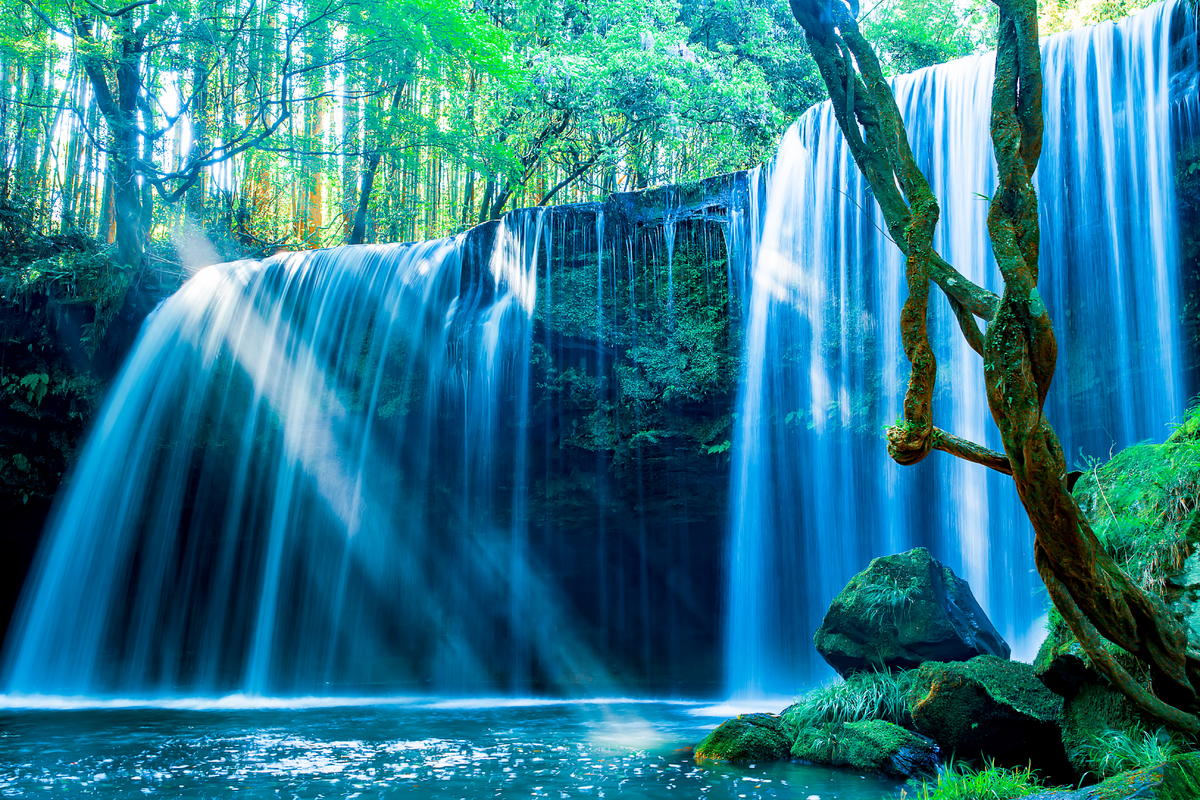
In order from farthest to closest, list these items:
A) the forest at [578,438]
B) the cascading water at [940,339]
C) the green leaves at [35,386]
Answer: the green leaves at [35,386] → the cascading water at [940,339] → the forest at [578,438]

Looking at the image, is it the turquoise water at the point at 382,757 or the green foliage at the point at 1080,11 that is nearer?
the turquoise water at the point at 382,757

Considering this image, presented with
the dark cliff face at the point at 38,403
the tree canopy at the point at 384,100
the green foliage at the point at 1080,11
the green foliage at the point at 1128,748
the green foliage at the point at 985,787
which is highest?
the green foliage at the point at 1080,11

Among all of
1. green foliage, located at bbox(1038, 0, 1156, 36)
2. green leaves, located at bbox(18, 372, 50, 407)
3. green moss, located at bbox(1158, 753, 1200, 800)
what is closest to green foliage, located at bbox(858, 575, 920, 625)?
green moss, located at bbox(1158, 753, 1200, 800)

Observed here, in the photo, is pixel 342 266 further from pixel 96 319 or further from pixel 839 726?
pixel 839 726

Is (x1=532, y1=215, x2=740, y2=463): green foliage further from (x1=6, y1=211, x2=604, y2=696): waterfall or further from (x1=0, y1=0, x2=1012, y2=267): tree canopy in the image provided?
(x1=0, y1=0, x2=1012, y2=267): tree canopy

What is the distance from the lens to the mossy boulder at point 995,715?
4.69 meters

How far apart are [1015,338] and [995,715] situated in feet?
9.47

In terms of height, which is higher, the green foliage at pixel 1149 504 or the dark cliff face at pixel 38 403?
the dark cliff face at pixel 38 403

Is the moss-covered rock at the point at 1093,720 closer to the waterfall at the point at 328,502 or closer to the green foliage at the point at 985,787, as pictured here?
the green foliage at the point at 985,787

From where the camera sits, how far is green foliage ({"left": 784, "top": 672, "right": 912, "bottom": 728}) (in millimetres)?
5828

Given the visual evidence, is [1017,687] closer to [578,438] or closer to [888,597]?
[888,597]

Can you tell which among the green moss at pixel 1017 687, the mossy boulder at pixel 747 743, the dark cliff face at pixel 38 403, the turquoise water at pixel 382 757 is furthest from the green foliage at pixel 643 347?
the dark cliff face at pixel 38 403

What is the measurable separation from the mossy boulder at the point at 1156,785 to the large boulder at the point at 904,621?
3.04m

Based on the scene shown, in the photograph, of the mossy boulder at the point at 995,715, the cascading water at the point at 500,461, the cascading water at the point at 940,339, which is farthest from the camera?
the cascading water at the point at 500,461
